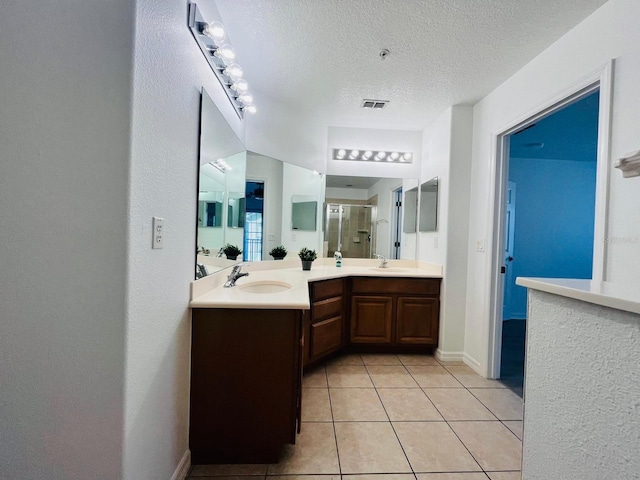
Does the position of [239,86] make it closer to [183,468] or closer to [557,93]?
[557,93]

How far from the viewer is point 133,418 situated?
0.89 metres

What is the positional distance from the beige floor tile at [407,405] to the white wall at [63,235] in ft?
5.06


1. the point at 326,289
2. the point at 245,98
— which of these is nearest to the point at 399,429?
the point at 326,289

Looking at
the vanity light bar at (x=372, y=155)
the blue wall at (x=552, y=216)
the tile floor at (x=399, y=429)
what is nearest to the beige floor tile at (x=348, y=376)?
the tile floor at (x=399, y=429)

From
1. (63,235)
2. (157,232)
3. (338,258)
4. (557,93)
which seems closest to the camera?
(63,235)

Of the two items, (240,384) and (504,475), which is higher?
(240,384)

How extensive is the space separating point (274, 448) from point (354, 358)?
140 centimetres

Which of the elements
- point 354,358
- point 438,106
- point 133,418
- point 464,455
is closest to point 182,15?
point 133,418

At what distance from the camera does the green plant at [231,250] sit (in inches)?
75.3

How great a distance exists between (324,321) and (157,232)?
1.67 meters

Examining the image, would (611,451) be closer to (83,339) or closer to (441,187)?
(83,339)

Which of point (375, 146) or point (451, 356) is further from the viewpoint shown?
point (375, 146)

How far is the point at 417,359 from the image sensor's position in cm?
265

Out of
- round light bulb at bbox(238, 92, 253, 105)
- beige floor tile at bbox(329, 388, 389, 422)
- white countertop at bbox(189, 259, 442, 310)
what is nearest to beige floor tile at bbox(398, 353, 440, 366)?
beige floor tile at bbox(329, 388, 389, 422)
